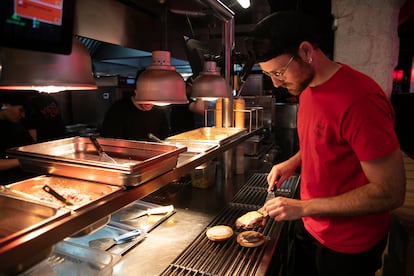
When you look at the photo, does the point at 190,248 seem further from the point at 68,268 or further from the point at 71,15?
the point at 71,15

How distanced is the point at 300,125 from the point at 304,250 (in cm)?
82

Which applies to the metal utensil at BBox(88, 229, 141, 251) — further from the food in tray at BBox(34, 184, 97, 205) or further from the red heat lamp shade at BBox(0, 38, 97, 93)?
the red heat lamp shade at BBox(0, 38, 97, 93)

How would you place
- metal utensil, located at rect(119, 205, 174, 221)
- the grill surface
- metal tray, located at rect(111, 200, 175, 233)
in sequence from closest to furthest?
the grill surface, metal tray, located at rect(111, 200, 175, 233), metal utensil, located at rect(119, 205, 174, 221)

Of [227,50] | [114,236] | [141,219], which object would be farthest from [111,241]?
[227,50]

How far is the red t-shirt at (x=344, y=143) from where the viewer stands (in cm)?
126

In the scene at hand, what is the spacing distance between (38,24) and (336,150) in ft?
4.44

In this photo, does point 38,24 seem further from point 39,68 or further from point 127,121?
point 127,121

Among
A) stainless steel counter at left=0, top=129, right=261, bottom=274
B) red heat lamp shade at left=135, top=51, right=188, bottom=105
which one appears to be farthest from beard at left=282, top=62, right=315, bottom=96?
stainless steel counter at left=0, top=129, right=261, bottom=274

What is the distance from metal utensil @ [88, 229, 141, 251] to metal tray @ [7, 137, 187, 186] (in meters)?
0.43

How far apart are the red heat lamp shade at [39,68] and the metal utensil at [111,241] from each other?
87 centimetres

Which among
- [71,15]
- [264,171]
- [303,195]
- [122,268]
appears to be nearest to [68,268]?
[122,268]

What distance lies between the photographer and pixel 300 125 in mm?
1764

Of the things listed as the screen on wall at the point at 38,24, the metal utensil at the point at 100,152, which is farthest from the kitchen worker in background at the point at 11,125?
the screen on wall at the point at 38,24

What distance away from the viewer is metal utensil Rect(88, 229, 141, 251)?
5.03 feet
